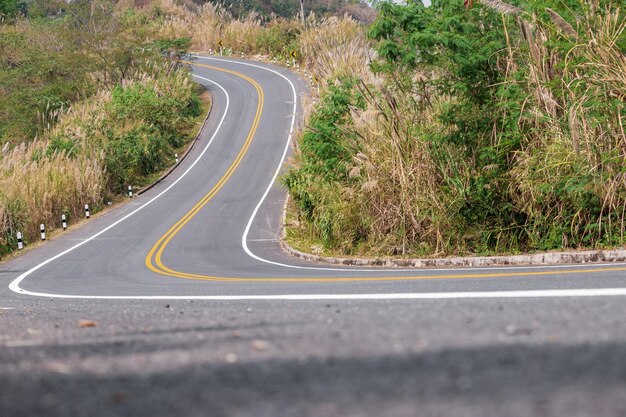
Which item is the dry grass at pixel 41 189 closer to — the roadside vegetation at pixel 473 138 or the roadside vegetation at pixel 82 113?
the roadside vegetation at pixel 82 113

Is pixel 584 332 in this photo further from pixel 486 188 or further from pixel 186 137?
pixel 186 137

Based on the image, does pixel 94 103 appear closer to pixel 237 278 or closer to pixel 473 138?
pixel 237 278

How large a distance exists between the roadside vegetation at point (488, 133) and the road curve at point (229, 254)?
2304mm

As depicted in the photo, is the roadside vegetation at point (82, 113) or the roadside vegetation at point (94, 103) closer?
the roadside vegetation at point (82, 113)

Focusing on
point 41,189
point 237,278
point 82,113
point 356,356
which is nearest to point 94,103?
point 82,113

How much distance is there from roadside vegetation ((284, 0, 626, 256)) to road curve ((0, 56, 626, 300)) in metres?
2.30

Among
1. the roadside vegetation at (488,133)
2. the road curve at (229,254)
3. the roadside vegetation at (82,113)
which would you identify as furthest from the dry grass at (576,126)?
the roadside vegetation at (82,113)

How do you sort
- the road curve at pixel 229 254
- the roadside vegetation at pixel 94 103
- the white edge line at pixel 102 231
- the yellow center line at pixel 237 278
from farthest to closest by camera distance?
the roadside vegetation at pixel 94 103 → the white edge line at pixel 102 231 → the yellow center line at pixel 237 278 → the road curve at pixel 229 254

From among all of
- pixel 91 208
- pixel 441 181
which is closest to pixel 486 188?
pixel 441 181

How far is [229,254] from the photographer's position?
929 inches

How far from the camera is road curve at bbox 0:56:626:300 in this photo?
9305mm

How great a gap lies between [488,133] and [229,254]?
9457mm

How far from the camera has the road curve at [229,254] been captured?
30.5ft

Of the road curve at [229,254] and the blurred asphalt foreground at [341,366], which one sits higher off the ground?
the blurred asphalt foreground at [341,366]
